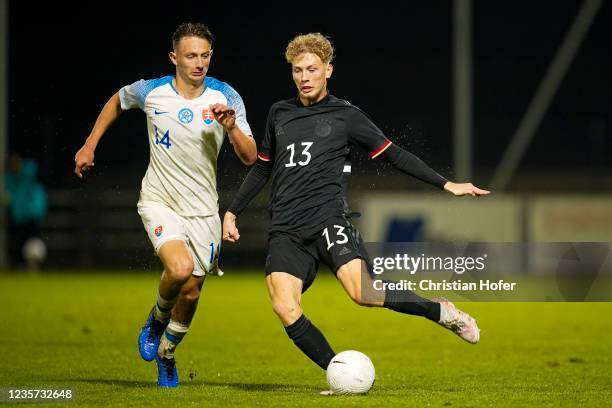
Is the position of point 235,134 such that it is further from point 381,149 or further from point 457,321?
point 457,321

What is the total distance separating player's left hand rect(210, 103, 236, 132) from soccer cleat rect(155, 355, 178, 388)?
165 cm

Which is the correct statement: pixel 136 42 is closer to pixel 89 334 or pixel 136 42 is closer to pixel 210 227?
pixel 89 334

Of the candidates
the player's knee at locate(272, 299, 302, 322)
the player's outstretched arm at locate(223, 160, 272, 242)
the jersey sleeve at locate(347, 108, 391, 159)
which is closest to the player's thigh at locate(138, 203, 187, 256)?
the player's outstretched arm at locate(223, 160, 272, 242)

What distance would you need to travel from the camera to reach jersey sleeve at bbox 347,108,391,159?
7.14 meters

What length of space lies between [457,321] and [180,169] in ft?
6.50

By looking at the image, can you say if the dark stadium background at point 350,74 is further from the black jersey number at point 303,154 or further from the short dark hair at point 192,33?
the black jersey number at point 303,154

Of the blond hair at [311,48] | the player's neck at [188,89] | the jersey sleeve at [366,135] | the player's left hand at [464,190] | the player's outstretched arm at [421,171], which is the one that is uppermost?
the blond hair at [311,48]

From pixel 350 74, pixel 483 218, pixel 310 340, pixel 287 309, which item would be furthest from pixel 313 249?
pixel 350 74

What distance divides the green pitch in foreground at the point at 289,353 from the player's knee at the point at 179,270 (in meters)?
0.71

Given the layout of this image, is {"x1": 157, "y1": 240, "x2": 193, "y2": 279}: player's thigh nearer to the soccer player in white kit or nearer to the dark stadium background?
the soccer player in white kit

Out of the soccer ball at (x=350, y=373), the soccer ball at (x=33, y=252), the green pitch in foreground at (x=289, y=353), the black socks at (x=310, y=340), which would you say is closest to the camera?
the soccer ball at (x=350, y=373)

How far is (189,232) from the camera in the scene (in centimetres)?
756

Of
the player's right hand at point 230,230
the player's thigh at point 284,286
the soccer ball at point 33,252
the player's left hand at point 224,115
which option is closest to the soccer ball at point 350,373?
the player's thigh at point 284,286

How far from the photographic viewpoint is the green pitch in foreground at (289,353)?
23.5ft
